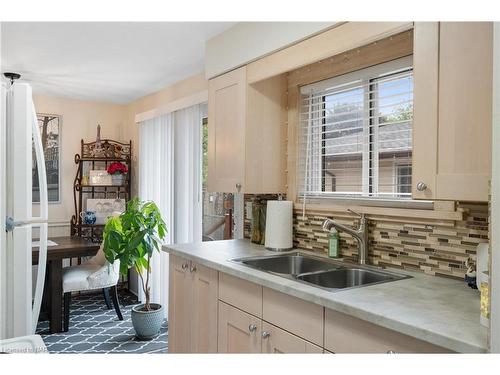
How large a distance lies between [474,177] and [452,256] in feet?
1.64

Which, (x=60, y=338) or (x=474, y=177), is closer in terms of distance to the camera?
(x=474, y=177)

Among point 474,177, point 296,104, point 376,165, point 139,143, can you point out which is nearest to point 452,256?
point 474,177

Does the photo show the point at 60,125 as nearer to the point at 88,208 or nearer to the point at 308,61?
the point at 88,208

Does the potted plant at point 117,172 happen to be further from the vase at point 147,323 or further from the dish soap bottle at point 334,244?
the dish soap bottle at point 334,244

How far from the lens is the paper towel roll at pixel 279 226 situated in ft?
8.00

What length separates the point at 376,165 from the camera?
218 cm

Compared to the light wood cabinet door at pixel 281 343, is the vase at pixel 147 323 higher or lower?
lower

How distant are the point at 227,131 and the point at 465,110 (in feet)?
5.11

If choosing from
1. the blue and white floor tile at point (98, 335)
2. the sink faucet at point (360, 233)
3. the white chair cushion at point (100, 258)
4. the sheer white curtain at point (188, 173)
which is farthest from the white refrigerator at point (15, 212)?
the white chair cushion at point (100, 258)

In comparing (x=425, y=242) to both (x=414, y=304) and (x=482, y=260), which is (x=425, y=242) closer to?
Answer: (x=482, y=260)

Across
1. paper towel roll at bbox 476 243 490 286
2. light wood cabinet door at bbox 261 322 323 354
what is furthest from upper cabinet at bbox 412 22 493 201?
light wood cabinet door at bbox 261 322 323 354

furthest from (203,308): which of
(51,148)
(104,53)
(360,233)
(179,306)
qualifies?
(51,148)

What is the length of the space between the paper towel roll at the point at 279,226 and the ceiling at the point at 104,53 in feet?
4.00

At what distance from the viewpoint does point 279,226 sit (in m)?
2.45
